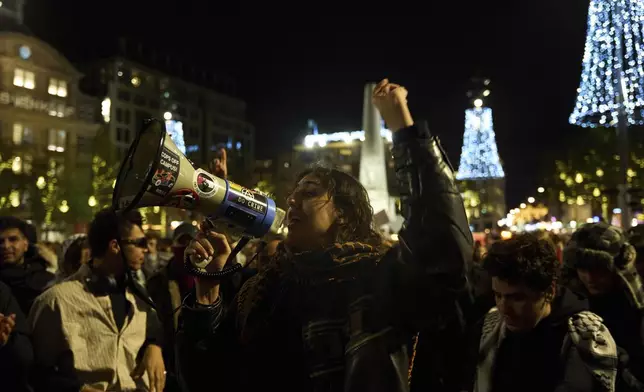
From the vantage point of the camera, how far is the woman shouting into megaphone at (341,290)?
1.86 meters

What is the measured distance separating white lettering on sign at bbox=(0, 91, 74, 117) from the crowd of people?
48353 mm

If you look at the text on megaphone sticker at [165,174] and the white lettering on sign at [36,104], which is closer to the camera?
the text on megaphone sticker at [165,174]

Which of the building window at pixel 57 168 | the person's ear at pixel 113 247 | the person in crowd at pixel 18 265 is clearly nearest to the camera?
the person's ear at pixel 113 247

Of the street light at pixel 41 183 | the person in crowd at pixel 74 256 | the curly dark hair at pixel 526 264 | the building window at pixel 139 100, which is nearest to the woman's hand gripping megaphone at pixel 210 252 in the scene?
the curly dark hair at pixel 526 264

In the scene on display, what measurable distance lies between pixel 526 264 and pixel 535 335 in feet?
1.15

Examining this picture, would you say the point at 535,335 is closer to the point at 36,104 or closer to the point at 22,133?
the point at 22,133

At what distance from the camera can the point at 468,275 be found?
1.86 meters

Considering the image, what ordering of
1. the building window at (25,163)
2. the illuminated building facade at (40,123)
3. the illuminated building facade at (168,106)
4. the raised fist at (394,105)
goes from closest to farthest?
the raised fist at (394,105), the building window at (25,163), the illuminated building facade at (40,123), the illuminated building facade at (168,106)

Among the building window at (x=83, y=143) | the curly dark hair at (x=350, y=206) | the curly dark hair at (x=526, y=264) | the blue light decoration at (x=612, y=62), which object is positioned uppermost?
the building window at (x=83, y=143)

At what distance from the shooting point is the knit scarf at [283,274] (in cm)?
219

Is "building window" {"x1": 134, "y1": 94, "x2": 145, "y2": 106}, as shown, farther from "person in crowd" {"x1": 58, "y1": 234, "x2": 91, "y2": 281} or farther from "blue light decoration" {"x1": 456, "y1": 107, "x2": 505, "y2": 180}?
"person in crowd" {"x1": 58, "y1": 234, "x2": 91, "y2": 281}

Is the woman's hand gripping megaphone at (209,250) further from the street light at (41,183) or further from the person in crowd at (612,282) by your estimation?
the street light at (41,183)

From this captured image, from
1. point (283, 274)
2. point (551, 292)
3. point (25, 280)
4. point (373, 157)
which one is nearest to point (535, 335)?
point (551, 292)

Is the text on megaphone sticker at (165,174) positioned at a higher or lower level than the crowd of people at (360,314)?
higher
